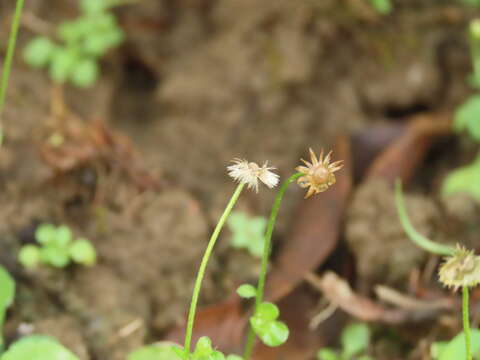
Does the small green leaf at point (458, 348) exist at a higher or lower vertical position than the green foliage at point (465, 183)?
lower

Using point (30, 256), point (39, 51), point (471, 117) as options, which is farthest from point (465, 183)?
point (39, 51)

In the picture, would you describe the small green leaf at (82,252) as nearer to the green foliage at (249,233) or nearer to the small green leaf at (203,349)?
the green foliage at (249,233)

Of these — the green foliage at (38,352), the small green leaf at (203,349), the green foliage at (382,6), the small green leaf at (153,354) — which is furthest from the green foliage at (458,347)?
the green foliage at (382,6)

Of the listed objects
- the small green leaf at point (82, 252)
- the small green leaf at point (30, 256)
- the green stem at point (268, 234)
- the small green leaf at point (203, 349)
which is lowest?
the small green leaf at point (203, 349)

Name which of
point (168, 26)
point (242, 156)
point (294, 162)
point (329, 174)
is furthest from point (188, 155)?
point (329, 174)

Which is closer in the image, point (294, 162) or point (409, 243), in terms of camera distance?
point (409, 243)

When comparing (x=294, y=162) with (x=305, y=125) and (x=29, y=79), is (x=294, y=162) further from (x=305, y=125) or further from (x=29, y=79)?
(x=29, y=79)

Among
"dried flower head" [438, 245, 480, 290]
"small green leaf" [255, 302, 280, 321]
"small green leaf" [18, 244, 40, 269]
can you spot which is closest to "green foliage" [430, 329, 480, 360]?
"dried flower head" [438, 245, 480, 290]
